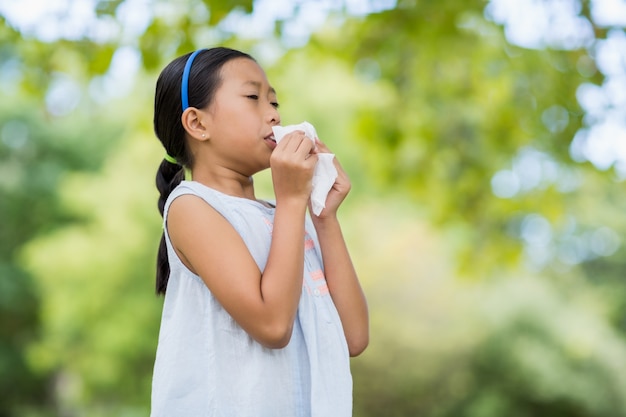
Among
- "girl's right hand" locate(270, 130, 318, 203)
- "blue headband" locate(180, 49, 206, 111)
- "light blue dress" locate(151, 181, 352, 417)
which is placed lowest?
"light blue dress" locate(151, 181, 352, 417)

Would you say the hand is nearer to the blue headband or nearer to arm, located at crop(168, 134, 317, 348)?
arm, located at crop(168, 134, 317, 348)

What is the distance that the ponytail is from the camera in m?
1.74

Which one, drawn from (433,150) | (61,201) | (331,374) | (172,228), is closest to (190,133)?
(172,228)

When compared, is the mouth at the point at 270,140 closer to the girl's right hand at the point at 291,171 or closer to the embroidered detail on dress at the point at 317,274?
the girl's right hand at the point at 291,171

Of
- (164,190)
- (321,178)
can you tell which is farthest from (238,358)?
(164,190)

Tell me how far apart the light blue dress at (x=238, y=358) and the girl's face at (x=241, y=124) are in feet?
0.28

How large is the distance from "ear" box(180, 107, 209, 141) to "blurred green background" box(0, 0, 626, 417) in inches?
90.2

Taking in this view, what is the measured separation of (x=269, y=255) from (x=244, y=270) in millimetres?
52

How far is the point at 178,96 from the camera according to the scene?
5.41 ft

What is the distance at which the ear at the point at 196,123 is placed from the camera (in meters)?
1.61

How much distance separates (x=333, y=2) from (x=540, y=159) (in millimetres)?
2596

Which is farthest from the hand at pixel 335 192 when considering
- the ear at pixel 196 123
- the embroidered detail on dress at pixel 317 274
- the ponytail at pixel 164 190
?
the ponytail at pixel 164 190

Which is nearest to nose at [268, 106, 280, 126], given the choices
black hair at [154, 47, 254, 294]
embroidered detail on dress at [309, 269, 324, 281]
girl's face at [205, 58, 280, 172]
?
girl's face at [205, 58, 280, 172]

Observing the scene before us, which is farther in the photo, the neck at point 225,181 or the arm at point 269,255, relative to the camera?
the neck at point 225,181
